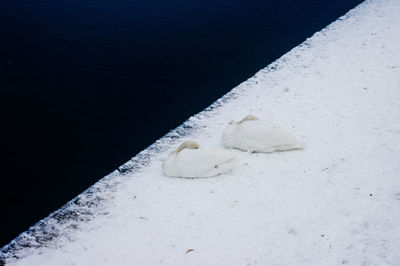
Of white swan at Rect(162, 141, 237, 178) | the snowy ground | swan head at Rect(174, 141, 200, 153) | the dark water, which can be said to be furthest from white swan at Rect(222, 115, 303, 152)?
the dark water

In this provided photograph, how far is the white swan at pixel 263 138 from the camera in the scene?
5.50m

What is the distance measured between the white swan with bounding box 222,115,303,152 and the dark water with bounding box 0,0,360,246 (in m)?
1.78

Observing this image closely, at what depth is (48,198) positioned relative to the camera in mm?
5555

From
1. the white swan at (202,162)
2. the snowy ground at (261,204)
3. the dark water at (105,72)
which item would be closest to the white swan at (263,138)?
the snowy ground at (261,204)

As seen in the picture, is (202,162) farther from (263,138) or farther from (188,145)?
(263,138)

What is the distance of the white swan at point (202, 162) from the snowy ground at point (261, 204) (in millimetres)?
116

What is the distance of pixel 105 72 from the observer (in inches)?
348

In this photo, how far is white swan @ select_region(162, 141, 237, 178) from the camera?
16.8 ft

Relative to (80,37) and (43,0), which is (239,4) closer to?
(80,37)

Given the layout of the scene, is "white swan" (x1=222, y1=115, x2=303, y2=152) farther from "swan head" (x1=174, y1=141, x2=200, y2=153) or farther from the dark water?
the dark water

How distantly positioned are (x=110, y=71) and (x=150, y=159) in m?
3.90

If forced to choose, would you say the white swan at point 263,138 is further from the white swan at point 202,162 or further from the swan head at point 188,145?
the swan head at point 188,145

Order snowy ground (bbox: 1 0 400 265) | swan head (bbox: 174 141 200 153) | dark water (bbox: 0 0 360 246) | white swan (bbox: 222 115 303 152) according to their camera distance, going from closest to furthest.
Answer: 1. snowy ground (bbox: 1 0 400 265)
2. swan head (bbox: 174 141 200 153)
3. white swan (bbox: 222 115 303 152)
4. dark water (bbox: 0 0 360 246)

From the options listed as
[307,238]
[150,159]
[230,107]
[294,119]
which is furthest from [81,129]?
Answer: [307,238]
